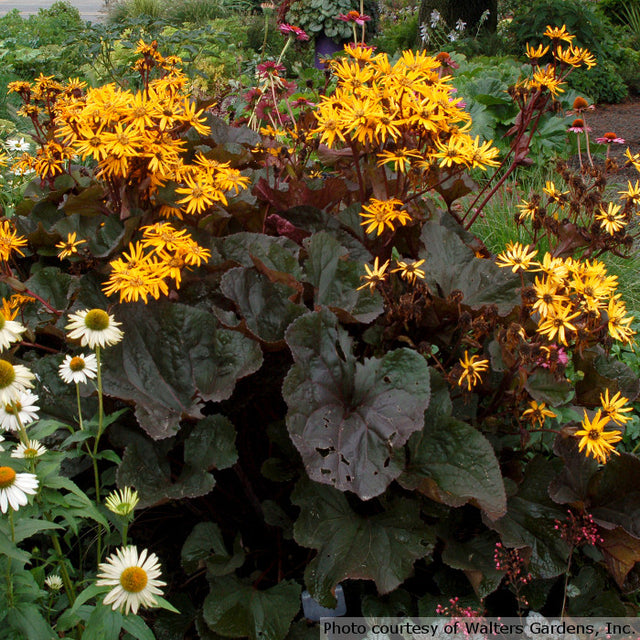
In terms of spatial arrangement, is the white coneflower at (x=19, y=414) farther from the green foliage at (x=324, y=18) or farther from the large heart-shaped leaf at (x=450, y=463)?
the green foliage at (x=324, y=18)

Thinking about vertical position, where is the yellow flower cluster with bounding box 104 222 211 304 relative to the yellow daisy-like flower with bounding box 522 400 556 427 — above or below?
above

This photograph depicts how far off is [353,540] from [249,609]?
310mm

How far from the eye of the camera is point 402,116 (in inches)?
72.1

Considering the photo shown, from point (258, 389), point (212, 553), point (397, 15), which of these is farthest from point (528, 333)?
point (397, 15)

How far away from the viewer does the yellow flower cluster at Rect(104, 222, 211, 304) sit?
1.57 metres

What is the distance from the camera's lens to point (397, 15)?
1278 centimetres

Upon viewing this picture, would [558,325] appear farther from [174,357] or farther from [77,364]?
[77,364]

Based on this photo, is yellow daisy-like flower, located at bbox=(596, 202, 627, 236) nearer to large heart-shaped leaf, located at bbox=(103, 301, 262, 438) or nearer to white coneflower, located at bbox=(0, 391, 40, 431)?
large heart-shaped leaf, located at bbox=(103, 301, 262, 438)

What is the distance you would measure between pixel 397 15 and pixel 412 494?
1285cm

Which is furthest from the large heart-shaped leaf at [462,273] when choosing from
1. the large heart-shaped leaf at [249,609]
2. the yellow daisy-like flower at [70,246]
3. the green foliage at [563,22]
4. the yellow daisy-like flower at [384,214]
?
the green foliage at [563,22]

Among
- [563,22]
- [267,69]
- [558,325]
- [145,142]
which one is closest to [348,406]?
[558,325]

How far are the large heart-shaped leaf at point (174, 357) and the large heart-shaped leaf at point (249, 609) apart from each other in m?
0.46

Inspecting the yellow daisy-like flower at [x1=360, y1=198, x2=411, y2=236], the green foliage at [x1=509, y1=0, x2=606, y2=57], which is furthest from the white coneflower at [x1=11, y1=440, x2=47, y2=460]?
the green foliage at [x1=509, y1=0, x2=606, y2=57]

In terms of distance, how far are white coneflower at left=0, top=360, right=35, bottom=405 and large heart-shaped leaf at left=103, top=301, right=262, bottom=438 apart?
19.1 inches
